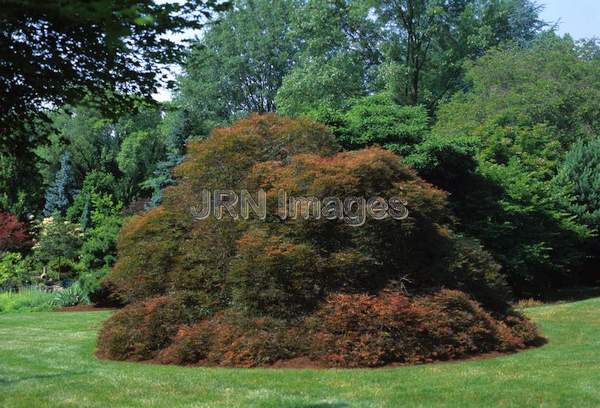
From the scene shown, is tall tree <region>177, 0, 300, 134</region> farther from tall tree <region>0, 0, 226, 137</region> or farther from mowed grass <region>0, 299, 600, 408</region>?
tall tree <region>0, 0, 226, 137</region>

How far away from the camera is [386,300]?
10.8 metres

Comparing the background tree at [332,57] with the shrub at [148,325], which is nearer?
the shrub at [148,325]

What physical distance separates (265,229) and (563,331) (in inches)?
285

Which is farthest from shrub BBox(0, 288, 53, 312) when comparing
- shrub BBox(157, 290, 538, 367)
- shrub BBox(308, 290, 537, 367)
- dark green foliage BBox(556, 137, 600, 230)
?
dark green foliage BBox(556, 137, 600, 230)

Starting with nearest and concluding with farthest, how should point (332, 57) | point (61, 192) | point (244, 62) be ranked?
point (332, 57) < point (61, 192) < point (244, 62)

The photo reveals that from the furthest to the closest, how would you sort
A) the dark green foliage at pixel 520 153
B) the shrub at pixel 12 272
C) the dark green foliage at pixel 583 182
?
the shrub at pixel 12 272 → the dark green foliage at pixel 583 182 → the dark green foliage at pixel 520 153

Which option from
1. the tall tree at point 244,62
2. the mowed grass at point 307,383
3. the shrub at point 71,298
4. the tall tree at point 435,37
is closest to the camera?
the mowed grass at point 307,383

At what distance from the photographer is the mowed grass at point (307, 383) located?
721 cm

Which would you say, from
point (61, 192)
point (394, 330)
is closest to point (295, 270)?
point (394, 330)

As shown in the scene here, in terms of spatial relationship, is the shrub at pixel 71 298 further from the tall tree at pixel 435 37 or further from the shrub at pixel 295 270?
the tall tree at pixel 435 37

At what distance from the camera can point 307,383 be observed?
842 centimetres

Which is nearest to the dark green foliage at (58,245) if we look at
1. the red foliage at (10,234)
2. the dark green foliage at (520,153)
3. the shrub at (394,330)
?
the red foliage at (10,234)

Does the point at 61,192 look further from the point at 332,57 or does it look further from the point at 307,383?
the point at 307,383

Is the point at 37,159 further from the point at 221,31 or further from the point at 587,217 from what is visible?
the point at 221,31
